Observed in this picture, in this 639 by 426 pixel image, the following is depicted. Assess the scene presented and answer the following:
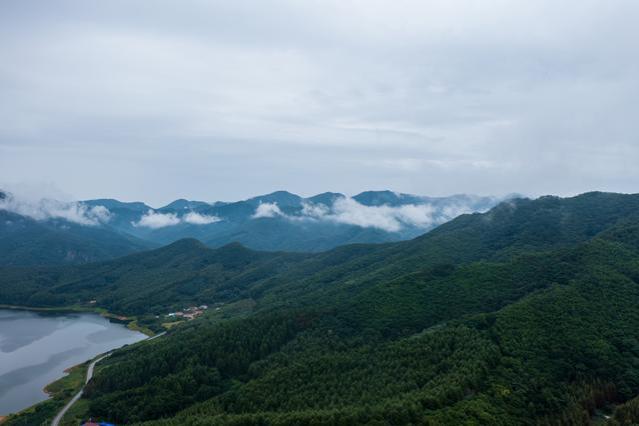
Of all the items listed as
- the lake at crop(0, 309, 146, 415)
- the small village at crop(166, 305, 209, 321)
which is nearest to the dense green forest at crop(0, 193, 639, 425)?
the lake at crop(0, 309, 146, 415)

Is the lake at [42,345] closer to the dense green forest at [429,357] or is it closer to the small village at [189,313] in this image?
the dense green forest at [429,357]

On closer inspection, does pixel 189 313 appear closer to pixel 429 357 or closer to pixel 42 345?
pixel 42 345

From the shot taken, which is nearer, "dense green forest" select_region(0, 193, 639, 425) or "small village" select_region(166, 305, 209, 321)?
"dense green forest" select_region(0, 193, 639, 425)

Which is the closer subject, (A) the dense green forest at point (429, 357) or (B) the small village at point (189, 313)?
(A) the dense green forest at point (429, 357)

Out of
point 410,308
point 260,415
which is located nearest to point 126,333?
point 410,308

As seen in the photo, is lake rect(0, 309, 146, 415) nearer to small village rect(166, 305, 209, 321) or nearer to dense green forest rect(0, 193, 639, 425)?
dense green forest rect(0, 193, 639, 425)

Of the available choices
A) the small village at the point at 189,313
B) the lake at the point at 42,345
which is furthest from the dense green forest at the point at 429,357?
the small village at the point at 189,313

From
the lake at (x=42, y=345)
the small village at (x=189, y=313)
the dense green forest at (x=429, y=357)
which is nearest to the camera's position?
the dense green forest at (x=429, y=357)

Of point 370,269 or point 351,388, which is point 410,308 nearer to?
point 351,388
